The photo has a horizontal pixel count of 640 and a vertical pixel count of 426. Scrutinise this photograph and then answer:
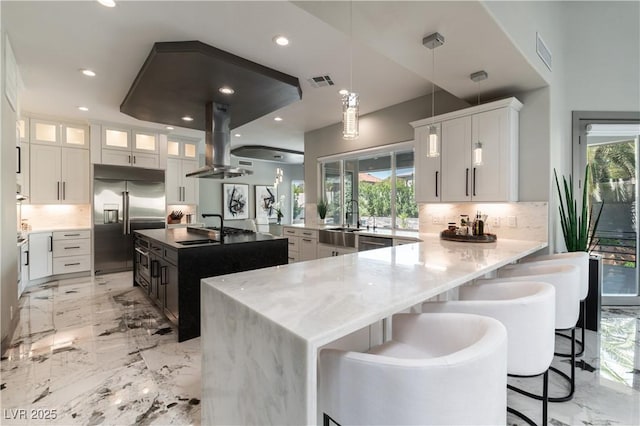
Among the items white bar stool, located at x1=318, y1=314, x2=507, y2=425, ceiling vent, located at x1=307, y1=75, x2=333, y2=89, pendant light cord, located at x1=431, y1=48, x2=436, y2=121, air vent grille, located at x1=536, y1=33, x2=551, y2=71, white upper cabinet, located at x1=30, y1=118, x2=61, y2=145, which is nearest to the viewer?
white bar stool, located at x1=318, y1=314, x2=507, y2=425

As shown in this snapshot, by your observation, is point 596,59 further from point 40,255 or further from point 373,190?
point 40,255

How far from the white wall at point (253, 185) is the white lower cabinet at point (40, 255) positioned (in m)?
3.01

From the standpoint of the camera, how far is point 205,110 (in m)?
3.94

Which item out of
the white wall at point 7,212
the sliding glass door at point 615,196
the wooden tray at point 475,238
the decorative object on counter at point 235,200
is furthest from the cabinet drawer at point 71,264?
the sliding glass door at point 615,196

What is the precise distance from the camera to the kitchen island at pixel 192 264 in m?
2.70

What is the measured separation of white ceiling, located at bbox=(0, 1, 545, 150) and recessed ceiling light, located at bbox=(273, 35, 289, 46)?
0.17 feet

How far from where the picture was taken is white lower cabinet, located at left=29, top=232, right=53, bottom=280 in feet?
15.0

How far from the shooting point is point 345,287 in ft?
4.25

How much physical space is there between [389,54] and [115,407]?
10.1 feet

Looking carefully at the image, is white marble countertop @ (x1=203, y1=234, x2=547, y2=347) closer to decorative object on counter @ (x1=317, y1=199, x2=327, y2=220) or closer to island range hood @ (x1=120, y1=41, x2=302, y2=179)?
island range hood @ (x1=120, y1=41, x2=302, y2=179)

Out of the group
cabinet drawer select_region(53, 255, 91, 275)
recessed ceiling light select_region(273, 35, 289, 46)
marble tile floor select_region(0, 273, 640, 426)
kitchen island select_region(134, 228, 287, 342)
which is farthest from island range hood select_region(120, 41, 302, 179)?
cabinet drawer select_region(53, 255, 91, 275)

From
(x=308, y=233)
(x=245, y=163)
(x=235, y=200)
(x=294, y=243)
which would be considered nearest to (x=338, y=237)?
(x=308, y=233)

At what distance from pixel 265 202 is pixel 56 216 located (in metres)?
5.05

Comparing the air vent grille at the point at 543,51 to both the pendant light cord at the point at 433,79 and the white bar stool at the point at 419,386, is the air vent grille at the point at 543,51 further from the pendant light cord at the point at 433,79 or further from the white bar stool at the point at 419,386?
the white bar stool at the point at 419,386
